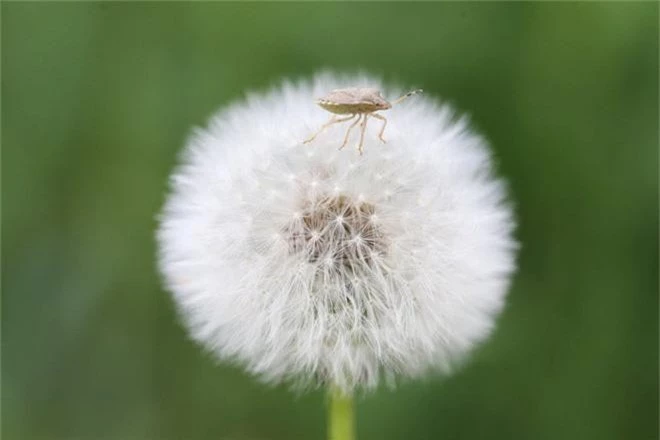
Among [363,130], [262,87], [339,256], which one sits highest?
[262,87]

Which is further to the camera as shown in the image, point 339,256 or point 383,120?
point 383,120

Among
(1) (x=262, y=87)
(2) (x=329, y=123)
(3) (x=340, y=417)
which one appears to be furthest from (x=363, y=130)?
(1) (x=262, y=87)

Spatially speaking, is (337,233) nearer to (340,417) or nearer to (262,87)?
(340,417)

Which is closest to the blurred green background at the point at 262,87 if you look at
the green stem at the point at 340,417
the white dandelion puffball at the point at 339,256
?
the white dandelion puffball at the point at 339,256

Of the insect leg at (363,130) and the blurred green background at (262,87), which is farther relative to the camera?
the blurred green background at (262,87)

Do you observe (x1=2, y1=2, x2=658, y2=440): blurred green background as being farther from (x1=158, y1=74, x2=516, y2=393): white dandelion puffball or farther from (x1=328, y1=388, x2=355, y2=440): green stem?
(x1=328, y1=388, x2=355, y2=440): green stem

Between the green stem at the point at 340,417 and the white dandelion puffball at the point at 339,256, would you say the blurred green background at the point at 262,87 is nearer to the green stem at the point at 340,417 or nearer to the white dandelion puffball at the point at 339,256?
the white dandelion puffball at the point at 339,256

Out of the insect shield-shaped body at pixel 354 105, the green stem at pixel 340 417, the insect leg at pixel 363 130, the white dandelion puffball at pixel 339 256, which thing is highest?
the insect shield-shaped body at pixel 354 105

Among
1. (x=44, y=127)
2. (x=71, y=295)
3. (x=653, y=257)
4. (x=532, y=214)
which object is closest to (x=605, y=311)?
(x=653, y=257)
